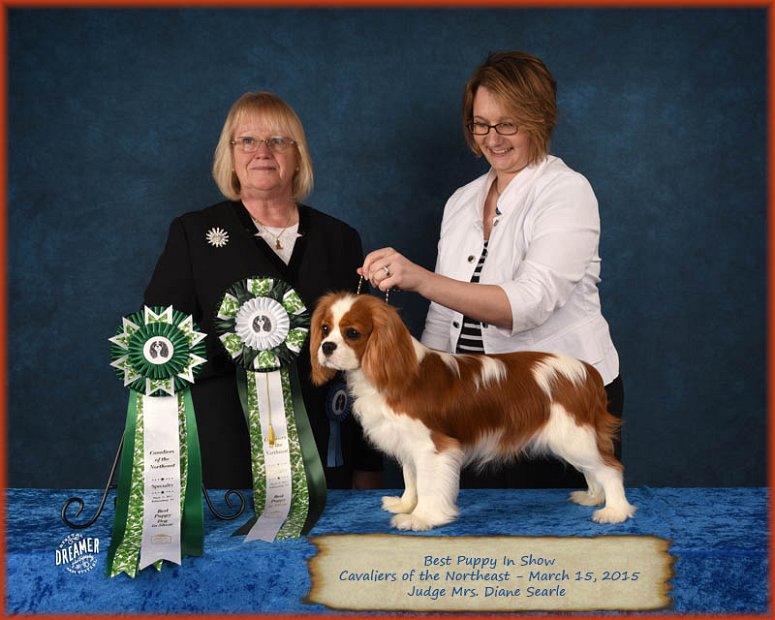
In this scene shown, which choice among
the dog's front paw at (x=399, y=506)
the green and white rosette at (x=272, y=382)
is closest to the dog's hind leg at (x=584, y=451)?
the dog's front paw at (x=399, y=506)

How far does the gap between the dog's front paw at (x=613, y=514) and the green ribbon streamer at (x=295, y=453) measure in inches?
26.0

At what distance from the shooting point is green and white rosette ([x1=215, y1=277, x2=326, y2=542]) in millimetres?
2049

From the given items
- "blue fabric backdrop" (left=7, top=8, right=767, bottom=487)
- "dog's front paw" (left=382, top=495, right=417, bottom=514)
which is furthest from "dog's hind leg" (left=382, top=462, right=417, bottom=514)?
"blue fabric backdrop" (left=7, top=8, right=767, bottom=487)

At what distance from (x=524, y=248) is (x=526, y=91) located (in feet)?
1.47

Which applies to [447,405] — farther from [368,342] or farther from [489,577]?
[489,577]

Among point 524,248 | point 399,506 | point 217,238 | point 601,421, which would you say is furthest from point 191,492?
point 524,248

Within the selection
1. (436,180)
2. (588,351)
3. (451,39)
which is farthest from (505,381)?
(451,39)

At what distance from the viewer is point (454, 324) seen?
246 cm

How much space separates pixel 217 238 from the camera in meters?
2.47

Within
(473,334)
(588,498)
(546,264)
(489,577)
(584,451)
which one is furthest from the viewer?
(473,334)

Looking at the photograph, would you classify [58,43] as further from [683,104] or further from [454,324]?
[683,104]

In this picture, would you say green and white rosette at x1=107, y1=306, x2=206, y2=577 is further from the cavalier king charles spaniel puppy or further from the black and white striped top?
the black and white striped top

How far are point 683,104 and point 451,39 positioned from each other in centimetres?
102

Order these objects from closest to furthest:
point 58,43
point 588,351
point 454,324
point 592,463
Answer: point 592,463, point 588,351, point 454,324, point 58,43
